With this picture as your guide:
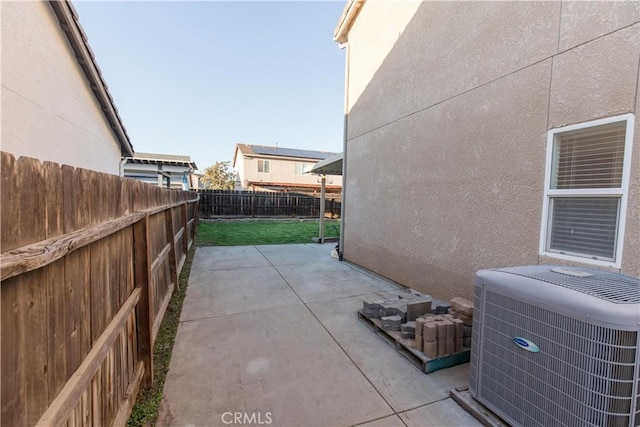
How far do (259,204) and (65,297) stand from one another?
18.3 meters

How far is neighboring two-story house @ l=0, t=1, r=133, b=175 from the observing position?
388cm

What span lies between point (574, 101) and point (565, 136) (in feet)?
1.11

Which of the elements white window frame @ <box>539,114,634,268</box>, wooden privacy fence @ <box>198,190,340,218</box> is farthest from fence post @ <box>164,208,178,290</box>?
wooden privacy fence @ <box>198,190,340,218</box>

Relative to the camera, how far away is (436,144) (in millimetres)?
4609

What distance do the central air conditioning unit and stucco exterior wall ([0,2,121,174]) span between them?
19.0 feet

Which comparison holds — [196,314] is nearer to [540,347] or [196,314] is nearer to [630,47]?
[540,347]

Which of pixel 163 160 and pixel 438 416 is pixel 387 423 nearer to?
pixel 438 416

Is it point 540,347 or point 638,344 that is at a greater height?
point 638,344

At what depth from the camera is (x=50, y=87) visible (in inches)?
202

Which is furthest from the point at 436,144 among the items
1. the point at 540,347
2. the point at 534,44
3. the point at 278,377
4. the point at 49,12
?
the point at 49,12

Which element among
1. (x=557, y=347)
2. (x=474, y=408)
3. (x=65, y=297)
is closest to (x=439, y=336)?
(x=474, y=408)

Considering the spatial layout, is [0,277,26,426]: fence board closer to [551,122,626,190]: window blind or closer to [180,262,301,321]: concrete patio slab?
[180,262,301,321]: concrete patio slab

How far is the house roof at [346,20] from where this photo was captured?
6.98 m

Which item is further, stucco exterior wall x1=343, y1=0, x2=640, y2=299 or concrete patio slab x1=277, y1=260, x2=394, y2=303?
concrete patio slab x1=277, y1=260, x2=394, y2=303
